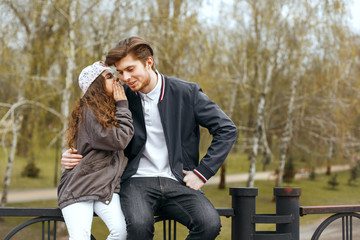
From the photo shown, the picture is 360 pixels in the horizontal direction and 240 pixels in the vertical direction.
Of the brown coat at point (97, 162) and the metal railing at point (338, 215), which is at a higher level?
the brown coat at point (97, 162)

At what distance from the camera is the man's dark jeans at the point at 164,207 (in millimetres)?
2221

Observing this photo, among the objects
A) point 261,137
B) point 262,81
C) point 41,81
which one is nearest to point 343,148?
point 261,137

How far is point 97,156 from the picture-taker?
2340 mm

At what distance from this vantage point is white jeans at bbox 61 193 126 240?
2.21m

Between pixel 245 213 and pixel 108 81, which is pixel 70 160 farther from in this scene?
pixel 245 213

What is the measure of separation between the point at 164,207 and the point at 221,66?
44.5 ft

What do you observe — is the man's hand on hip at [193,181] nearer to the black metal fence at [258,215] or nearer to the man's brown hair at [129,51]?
the black metal fence at [258,215]

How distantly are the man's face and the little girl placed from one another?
0.22 ft

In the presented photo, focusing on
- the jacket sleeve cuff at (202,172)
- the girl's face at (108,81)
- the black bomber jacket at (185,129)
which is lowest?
the jacket sleeve cuff at (202,172)

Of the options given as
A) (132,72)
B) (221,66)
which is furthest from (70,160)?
(221,66)

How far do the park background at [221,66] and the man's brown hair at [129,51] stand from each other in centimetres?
303

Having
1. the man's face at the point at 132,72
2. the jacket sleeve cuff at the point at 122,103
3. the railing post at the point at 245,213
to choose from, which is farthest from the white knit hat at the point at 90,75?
the railing post at the point at 245,213

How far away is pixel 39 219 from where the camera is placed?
7.61ft

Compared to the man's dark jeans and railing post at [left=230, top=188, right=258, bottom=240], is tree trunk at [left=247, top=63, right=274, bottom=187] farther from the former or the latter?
the man's dark jeans
